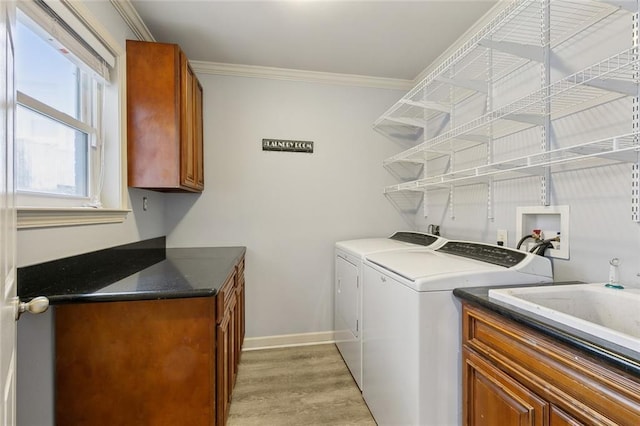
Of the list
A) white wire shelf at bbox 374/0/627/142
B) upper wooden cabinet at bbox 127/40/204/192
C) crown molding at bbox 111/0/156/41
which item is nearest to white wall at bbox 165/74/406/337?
crown molding at bbox 111/0/156/41

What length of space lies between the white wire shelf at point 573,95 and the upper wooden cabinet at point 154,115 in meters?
1.72

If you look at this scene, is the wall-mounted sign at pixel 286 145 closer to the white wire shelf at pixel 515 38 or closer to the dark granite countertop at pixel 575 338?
the white wire shelf at pixel 515 38

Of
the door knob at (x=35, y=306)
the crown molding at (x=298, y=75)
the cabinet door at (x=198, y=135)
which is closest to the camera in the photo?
the door knob at (x=35, y=306)

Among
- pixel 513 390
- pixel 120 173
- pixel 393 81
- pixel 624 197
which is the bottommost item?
pixel 513 390

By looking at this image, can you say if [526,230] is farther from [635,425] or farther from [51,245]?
[51,245]

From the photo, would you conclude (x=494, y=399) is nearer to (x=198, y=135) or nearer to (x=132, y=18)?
(x=198, y=135)

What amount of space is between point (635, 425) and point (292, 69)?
9.34 feet

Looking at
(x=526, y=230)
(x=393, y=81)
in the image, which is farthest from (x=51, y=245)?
(x=393, y=81)

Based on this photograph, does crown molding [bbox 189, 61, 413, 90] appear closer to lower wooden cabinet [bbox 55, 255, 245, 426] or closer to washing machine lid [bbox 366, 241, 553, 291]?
washing machine lid [bbox 366, 241, 553, 291]

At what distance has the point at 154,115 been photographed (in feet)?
6.09

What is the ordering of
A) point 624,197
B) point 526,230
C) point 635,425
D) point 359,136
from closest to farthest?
point 635,425, point 624,197, point 526,230, point 359,136

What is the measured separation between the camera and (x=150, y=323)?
1204 millimetres

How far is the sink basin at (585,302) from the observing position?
3.34ft

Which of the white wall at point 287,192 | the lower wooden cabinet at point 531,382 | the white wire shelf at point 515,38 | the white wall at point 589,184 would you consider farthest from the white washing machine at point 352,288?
the white wire shelf at point 515,38
